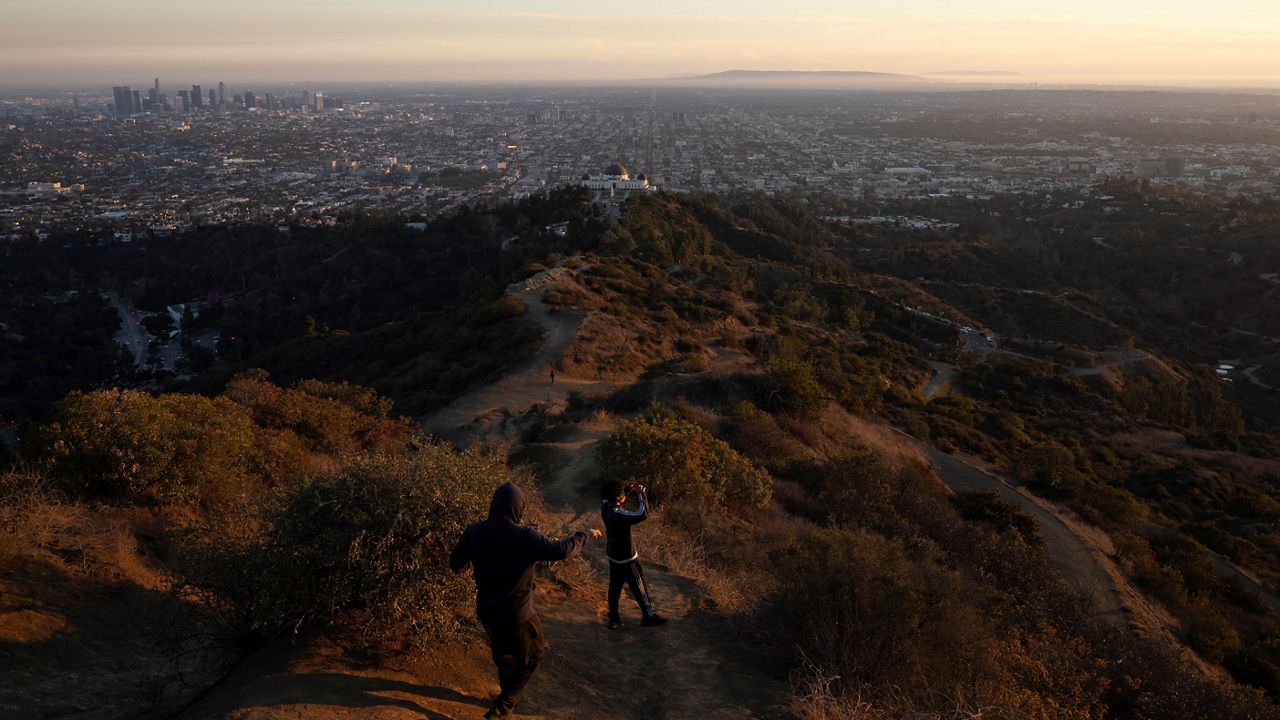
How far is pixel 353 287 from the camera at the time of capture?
37.6 metres

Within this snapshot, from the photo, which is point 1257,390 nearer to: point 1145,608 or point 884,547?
point 1145,608

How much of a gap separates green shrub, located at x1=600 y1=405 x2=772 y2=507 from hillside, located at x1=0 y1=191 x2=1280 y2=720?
41 mm

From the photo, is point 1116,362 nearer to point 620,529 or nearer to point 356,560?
point 620,529

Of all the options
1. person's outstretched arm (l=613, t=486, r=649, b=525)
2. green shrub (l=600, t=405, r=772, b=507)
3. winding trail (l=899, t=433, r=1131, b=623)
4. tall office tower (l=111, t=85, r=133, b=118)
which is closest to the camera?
person's outstretched arm (l=613, t=486, r=649, b=525)

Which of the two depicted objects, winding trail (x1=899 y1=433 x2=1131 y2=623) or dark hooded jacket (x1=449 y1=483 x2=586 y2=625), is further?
winding trail (x1=899 y1=433 x2=1131 y2=623)

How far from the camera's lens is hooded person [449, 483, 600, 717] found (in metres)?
3.77

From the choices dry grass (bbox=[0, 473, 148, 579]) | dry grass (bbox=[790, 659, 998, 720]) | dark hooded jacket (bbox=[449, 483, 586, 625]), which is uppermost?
dark hooded jacket (bbox=[449, 483, 586, 625])

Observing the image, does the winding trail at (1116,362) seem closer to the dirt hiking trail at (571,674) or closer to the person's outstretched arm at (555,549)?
the dirt hiking trail at (571,674)

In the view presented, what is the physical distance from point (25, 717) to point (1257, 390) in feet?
148

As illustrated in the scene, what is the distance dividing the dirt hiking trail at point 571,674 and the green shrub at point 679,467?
2025 millimetres

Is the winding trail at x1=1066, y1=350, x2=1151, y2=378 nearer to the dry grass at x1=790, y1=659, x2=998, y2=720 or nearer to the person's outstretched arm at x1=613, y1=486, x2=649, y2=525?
the dry grass at x1=790, y1=659, x2=998, y2=720

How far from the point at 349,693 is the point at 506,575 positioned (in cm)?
96

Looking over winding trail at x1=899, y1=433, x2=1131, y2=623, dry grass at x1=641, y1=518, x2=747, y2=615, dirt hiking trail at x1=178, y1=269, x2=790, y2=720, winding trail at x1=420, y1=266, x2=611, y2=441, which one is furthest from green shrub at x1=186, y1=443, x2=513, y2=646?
winding trail at x1=420, y1=266, x2=611, y2=441

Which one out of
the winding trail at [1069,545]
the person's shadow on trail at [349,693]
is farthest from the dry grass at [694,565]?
the winding trail at [1069,545]
